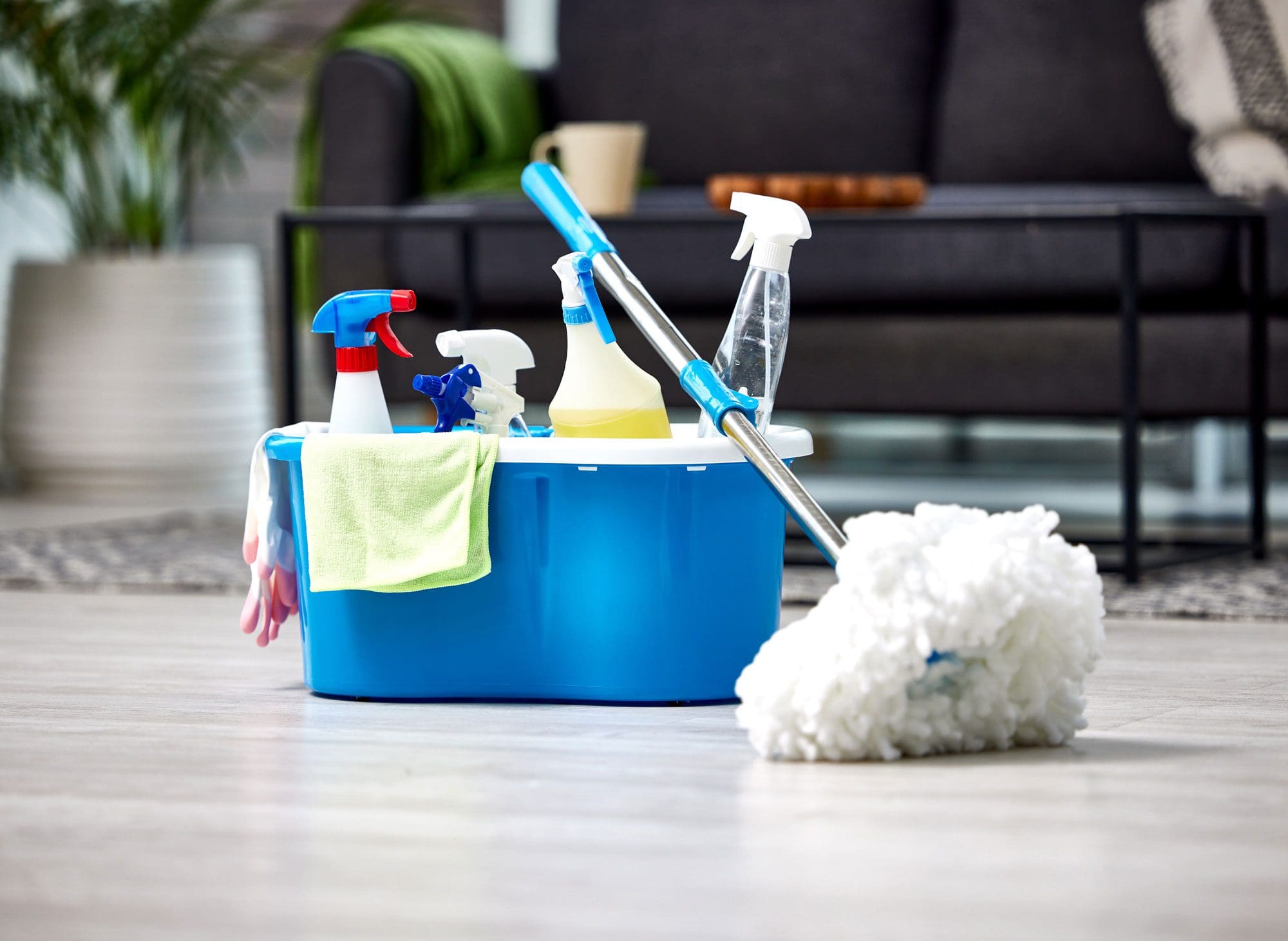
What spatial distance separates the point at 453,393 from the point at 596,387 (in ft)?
0.34

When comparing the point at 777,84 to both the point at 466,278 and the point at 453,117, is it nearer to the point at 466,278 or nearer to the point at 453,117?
the point at 453,117

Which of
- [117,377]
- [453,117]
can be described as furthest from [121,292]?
[453,117]

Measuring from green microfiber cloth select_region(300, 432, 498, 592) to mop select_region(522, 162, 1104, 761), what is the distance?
0.25 metres

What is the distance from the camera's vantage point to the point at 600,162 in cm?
214

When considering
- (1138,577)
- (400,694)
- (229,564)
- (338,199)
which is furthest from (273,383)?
(400,694)

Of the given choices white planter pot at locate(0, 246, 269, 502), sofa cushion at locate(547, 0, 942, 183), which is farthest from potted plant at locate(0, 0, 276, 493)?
sofa cushion at locate(547, 0, 942, 183)

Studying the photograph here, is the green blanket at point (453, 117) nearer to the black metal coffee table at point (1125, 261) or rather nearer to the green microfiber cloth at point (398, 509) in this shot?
the black metal coffee table at point (1125, 261)

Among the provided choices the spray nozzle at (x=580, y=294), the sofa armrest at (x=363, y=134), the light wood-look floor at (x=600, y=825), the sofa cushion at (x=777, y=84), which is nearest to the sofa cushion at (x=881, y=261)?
the sofa armrest at (x=363, y=134)

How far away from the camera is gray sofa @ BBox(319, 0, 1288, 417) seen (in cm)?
217

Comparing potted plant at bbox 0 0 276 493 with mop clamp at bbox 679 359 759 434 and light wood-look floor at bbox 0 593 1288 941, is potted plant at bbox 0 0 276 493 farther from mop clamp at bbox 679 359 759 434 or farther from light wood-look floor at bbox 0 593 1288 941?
mop clamp at bbox 679 359 759 434

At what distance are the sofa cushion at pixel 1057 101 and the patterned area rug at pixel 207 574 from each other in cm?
91

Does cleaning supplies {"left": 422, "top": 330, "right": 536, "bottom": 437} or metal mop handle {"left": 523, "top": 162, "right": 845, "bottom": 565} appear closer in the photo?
metal mop handle {"left": 523, "top": 162, "right": 845, "bottom": 565}

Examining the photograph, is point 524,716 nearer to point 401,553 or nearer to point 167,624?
point 401,553

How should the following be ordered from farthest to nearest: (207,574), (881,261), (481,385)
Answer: (881,261), (207,574), (481,385)
